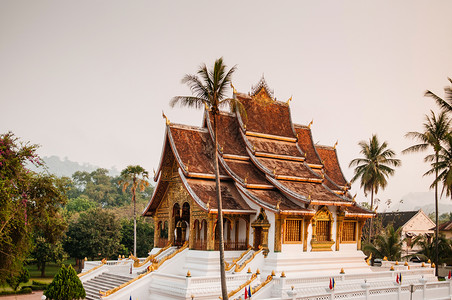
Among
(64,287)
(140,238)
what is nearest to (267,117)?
(64,287)

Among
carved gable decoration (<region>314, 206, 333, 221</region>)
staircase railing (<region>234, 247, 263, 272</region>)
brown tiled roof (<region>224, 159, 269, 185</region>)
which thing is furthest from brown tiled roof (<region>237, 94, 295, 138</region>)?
staircase railing (<region>234, 247, 263, 272</region>)

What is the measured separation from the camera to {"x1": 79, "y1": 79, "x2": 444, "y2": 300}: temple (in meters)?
17.9

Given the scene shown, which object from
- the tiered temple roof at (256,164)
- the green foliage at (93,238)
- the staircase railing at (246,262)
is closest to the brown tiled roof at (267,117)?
the tiered temple roof at (256,164)

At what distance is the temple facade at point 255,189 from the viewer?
20328 mm

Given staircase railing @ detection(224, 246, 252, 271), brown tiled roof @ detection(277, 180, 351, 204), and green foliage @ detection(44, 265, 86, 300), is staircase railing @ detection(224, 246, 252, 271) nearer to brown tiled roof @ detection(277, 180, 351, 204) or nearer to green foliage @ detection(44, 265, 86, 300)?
brown tiled roof @ detection(277, 180, 351, 204)

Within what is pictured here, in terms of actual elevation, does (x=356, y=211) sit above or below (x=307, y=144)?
below

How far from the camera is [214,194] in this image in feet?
68.0

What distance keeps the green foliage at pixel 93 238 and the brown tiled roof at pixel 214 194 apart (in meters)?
19.4

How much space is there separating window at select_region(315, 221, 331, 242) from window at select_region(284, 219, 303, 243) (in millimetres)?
1223

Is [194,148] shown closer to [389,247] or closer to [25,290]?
[25,290]

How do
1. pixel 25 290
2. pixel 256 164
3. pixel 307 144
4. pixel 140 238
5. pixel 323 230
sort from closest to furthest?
pixel 323 230
pixel 256 164
pixel 307 144
pixel 25 290
pixel 140 238

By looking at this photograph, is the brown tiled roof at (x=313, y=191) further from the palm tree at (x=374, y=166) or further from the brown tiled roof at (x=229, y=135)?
the palm tree at (x=374, y=166)

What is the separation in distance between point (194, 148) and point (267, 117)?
474cm

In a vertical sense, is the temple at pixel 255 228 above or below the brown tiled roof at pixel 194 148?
below
